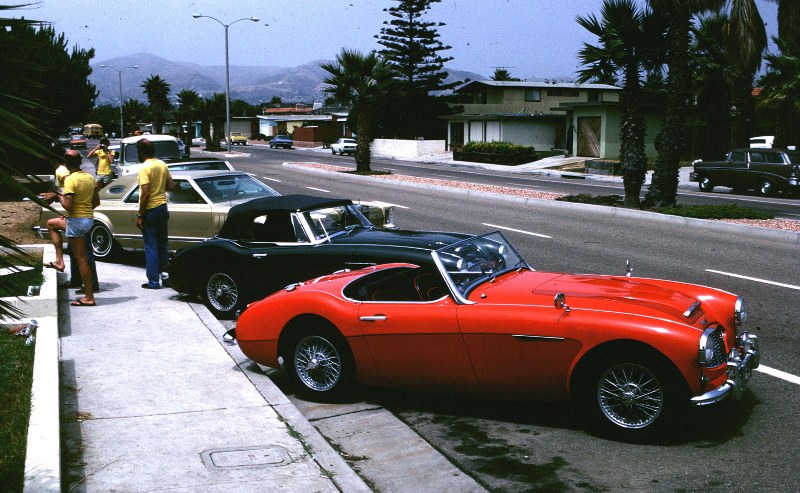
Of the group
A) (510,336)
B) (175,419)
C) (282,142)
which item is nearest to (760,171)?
(510,336)

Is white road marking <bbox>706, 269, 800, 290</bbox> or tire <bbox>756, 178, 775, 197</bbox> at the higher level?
tire <bbox>756, 178, 775, 197</bbox>

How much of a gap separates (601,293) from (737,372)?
3.61 feet

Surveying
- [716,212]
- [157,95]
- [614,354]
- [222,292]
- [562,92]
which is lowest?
[222,292]

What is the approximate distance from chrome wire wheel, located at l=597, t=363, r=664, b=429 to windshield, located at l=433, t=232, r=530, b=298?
4.30ft

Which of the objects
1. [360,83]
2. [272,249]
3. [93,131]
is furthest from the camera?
[93,131]

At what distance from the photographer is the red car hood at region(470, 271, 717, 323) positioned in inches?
228

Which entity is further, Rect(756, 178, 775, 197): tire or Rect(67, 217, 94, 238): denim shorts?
Rect(756, 178, 775, 197): tire

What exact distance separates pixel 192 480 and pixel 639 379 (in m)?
2.97

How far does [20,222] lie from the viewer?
691 inches

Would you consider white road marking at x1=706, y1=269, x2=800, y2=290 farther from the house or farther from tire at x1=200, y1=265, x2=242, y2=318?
the house

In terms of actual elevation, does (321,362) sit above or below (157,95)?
below

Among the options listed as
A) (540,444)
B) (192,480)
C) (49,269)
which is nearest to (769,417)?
(540,444)

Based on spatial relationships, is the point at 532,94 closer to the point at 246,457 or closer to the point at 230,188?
the point at 230,188

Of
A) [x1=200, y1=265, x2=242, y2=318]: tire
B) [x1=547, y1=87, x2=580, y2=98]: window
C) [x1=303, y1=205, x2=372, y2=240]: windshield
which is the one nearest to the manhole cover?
[x1=303, y1=205, x2=372, y2=240]: windshield
